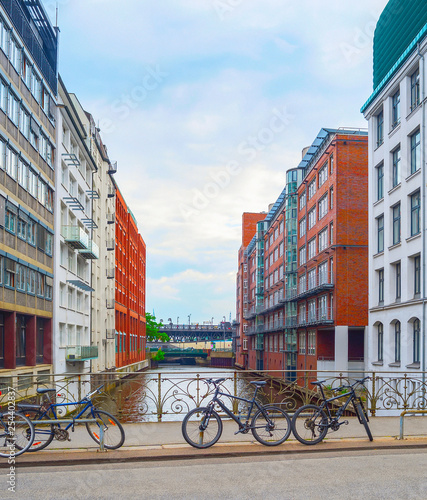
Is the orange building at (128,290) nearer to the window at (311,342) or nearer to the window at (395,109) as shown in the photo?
the window at (311,342)

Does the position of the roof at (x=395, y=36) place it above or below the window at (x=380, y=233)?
above

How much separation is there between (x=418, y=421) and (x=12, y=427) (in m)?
9.15

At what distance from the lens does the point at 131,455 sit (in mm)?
9984

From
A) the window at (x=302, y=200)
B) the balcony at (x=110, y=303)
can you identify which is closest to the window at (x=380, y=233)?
the window at (x=302, y=200)

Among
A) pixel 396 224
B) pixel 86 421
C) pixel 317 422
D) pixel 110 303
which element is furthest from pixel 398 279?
pixel 110 303

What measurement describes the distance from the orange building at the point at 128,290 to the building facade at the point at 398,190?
36.3 metres

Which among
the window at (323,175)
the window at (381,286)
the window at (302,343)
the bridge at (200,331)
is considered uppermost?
the window at (323,175)

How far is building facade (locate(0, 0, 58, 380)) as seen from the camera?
25.7 metres

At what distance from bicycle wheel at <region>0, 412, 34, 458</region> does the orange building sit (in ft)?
175

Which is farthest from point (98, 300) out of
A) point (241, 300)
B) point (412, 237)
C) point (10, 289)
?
point (241, 300)

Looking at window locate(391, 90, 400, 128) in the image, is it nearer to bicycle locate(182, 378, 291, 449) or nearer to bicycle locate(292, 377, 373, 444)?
bicycle locate(292, 377, 373, 444)

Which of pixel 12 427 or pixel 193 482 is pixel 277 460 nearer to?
pixel 193 482

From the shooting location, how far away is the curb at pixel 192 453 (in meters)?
9.74

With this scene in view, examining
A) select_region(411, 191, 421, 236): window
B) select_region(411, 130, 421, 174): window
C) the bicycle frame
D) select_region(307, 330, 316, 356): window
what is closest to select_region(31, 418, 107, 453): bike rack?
the bicycle frame
